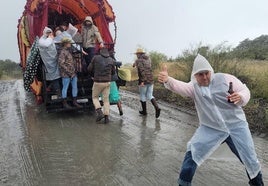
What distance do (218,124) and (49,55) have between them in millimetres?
6519

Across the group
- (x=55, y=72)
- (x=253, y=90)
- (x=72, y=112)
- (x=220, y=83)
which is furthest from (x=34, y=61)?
(x=220, y=83)

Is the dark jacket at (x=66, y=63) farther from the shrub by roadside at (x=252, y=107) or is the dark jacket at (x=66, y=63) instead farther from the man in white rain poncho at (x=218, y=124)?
the man in white rain poncho at (x=218, y=124)

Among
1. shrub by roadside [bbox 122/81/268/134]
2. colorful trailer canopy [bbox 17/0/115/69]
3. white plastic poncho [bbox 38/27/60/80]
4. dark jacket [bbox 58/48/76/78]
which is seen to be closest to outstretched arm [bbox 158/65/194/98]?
shrub by roadside [bbox 122/81/268/134]

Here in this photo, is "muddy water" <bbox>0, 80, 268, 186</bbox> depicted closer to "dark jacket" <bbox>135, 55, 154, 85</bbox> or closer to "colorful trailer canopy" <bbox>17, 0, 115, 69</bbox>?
"dark jacket" <bbox>135, 55, 154, 85</bbox>

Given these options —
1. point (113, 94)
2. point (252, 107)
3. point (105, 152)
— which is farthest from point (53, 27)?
point (105, 152)

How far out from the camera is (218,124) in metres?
4.88

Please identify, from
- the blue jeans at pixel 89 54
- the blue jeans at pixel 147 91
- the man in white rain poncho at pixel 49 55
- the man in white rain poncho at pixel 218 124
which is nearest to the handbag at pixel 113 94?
the blue jeans at pixel 147 91

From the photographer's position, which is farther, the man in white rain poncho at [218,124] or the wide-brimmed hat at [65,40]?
the wide-brimmed hat at [65,40]

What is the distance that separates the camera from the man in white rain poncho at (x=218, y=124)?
485cm

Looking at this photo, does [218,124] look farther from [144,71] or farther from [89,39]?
[89,39]

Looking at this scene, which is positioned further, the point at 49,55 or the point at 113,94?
the point at 113,94

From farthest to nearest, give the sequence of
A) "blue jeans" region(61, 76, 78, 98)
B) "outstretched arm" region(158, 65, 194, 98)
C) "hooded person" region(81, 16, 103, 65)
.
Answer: "hooded person" region(81, 16, 103, 65) → "blue jeans" region(61, 76, 78, 98) → "outstretched arm" region(158, 65, 194, 98)

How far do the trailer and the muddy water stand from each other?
20.8 inches

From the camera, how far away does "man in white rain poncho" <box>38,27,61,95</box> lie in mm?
10406
